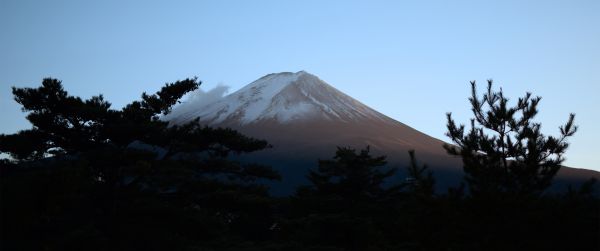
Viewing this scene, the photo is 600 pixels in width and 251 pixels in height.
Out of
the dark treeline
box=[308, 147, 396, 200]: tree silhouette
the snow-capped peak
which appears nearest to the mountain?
the snow-capped peak

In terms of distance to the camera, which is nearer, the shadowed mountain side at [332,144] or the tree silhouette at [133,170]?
the tree silhouette at [133,170]

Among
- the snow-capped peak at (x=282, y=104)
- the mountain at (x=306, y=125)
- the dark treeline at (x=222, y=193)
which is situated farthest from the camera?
the snow-capped peak at (x=282, y=104)

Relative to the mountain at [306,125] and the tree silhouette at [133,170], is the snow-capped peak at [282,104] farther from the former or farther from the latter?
the tree silhouette at [133,170]

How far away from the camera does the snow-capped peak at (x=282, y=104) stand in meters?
108

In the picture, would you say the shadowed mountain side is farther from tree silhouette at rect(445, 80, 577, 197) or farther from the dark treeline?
tree silhouette at rect(445, 80, 577, 197)

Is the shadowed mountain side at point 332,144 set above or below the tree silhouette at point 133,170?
above

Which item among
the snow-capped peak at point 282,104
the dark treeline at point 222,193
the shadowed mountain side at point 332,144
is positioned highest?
the snow-capped peak at point 282,104

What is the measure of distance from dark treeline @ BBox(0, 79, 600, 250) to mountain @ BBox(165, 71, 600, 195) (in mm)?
59105

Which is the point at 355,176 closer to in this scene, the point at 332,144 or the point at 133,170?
the point at 133,170

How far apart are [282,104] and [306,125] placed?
38.6ft

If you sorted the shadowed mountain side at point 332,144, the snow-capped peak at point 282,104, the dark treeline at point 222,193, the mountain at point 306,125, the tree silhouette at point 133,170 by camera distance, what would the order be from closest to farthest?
the dark treeline at point 222,193 < the tree silhouette at point 133,170 < the shadowed mountain side at point 332,144 < the mountain at point 306,125 < the snow-capped peak at point 282,104

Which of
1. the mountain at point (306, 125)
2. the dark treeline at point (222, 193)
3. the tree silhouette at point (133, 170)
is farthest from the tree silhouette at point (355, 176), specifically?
the mountain at point (306, 125)

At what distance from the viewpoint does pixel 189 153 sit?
18.0 metres

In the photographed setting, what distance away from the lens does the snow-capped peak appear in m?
108
